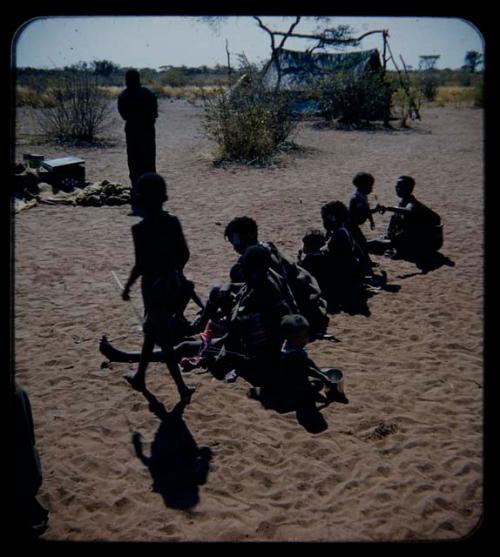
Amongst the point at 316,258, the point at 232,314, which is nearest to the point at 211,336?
the point at 232,314

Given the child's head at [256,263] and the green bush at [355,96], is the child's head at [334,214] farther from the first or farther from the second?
the green bush at [355,96]

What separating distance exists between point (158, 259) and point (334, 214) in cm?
276

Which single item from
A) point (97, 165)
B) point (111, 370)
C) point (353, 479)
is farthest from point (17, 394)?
point (97, 165)

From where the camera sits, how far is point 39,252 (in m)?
7.46

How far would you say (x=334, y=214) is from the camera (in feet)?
20.2

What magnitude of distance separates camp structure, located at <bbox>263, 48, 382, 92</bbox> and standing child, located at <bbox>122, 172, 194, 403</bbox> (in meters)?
21.7

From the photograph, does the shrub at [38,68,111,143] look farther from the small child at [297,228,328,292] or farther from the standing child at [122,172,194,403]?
the standing child at [122,172,194,403]

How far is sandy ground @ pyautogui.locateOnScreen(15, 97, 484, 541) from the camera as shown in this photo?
3.17m

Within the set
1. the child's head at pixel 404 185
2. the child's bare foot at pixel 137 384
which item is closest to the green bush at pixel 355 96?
the child's head at pixel 404 185

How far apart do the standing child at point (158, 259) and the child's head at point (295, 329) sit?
33.7 inches

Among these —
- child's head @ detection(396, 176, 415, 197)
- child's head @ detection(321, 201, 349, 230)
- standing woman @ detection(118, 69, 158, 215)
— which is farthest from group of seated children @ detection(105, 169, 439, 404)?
standing woman @ detection(118, 69, 158, 215)

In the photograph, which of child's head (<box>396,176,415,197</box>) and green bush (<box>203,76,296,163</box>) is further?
green bush (<box>203,76,296,163</box>)

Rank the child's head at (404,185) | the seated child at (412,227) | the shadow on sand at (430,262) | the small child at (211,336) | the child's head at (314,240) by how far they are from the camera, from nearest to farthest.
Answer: the small child at (211,336) → the child's head at (314,240) → the shadow on sand at (430,262) → the seated child at (412,227) → the child's head at (404,185)

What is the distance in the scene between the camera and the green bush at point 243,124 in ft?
44.6
